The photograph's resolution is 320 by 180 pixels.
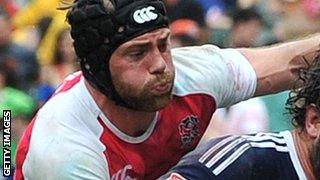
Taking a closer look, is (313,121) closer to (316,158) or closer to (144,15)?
(316,158)

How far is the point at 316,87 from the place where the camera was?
150 centimetres

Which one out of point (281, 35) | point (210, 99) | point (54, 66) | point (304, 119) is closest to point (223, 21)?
point (281, 35)

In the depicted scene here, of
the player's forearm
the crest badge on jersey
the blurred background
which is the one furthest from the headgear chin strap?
the blurred background

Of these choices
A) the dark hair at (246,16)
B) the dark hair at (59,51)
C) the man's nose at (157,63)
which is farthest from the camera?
the dark hair at (246,16)

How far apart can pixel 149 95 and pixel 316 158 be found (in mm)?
590

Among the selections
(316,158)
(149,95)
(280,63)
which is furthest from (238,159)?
(280,63)

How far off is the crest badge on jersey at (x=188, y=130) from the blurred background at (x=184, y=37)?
4.42 ft

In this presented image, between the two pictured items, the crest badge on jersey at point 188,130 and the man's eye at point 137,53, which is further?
the crest badge on jersey at point 188,130

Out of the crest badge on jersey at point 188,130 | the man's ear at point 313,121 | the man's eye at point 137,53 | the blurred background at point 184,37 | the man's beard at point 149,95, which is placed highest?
the man's ear at point 313,121

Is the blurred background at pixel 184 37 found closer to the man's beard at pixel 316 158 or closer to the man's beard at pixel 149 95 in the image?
the man's beard at pixel 149 95

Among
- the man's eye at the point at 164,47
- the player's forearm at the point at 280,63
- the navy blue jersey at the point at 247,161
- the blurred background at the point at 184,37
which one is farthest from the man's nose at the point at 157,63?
the blurred background at the point at 184,37

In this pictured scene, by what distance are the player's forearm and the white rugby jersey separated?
0.03m

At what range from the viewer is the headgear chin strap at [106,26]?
6.56 ft

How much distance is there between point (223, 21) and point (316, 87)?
2.78m
